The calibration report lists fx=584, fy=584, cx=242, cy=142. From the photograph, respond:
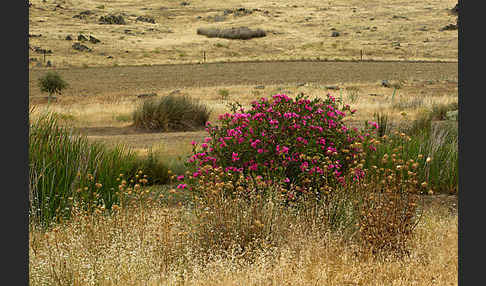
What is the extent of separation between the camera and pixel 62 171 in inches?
340

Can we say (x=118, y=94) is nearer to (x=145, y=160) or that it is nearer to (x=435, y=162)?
(x=145, y=160)

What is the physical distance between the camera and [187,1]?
130500 mm

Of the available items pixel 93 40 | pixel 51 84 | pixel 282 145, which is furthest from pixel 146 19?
pixel 282 145

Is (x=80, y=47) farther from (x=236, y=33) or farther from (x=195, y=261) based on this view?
(x=195, y=261)

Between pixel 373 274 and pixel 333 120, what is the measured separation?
12.3ft

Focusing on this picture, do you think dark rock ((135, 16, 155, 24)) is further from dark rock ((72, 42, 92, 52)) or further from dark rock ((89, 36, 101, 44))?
dark rock ((72, 42, 92, 52))

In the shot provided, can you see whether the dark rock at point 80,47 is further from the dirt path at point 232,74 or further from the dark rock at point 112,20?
the dark rock at point 112,20

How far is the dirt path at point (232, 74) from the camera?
39500 millimetres

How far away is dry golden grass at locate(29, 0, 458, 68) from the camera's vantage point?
216ft

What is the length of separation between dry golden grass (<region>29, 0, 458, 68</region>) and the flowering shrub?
161ft

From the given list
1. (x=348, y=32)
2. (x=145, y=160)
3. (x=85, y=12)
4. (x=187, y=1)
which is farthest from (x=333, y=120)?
(x=187, y=1)

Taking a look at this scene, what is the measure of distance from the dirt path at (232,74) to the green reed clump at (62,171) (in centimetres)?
2651

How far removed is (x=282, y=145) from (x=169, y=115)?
1216 cm

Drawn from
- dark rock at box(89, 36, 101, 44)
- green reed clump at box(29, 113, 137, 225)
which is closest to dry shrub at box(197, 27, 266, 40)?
dark rock at box(89, 36, 101, 44)
